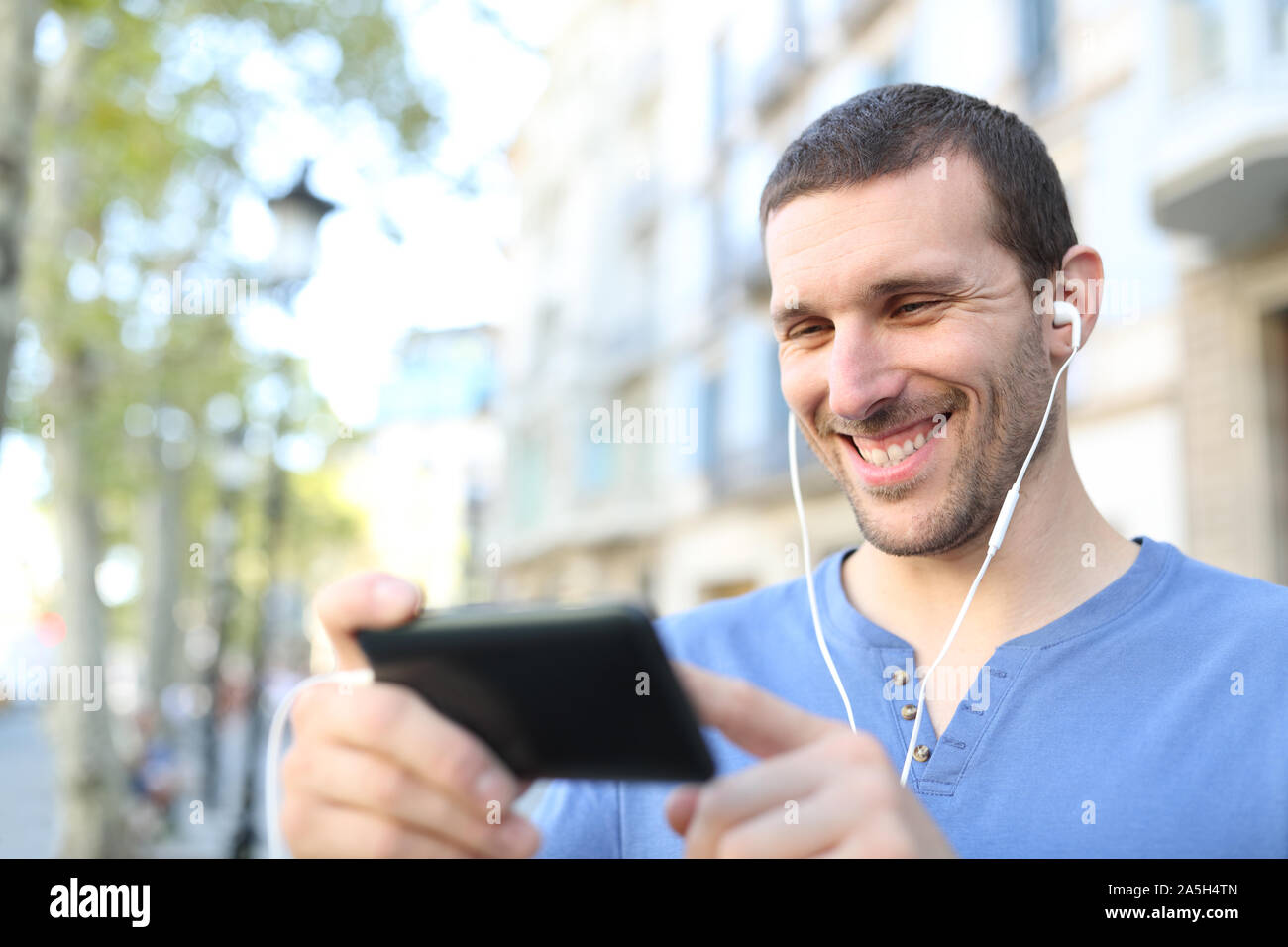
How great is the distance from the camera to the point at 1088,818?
133 cm

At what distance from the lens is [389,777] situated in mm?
991

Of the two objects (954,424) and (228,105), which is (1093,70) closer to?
(228,105)

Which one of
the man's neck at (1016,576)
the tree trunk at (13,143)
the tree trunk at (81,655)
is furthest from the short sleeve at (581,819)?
the tree trunk at (81,655)

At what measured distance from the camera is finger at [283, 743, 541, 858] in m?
0.98

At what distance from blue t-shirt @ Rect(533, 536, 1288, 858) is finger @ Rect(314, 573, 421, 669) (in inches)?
11.7

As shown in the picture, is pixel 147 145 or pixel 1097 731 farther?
pixel 147 145

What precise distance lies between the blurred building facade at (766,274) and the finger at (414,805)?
10.5ft

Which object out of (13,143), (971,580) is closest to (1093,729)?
(971,580)

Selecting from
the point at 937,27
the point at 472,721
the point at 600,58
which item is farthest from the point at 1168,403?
the point at 600,58

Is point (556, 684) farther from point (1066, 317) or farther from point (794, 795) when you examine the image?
point (1066, 317)

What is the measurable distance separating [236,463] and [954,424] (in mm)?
12319

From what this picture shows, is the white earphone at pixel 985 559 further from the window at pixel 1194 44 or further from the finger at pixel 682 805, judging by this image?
the window at pixel 1194 44

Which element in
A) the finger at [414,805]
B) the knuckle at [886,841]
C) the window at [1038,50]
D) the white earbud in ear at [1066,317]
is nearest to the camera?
the knuckle at [886,841]

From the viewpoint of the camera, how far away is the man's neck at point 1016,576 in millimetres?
1603
